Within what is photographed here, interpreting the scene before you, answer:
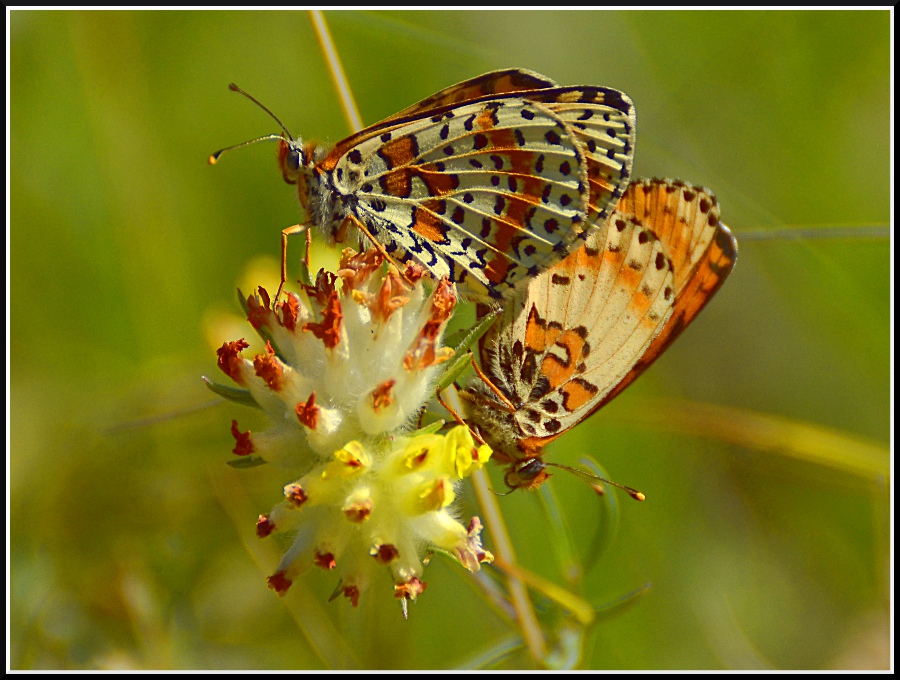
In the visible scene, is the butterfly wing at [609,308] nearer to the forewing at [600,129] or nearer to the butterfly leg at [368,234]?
the forewing at [600,129]

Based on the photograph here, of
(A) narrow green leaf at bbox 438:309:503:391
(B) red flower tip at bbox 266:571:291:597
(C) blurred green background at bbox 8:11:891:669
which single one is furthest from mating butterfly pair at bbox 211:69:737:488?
(C) blurred green background at bbox 8:11:891:669

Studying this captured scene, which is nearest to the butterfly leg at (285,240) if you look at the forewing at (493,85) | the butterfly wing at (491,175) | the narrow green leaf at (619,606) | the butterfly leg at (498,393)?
the butterfly wing at (491,175)

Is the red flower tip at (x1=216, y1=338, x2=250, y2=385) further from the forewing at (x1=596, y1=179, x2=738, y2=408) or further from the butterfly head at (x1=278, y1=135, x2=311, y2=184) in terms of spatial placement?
the forewing at (x1=596, y1=179, x2=738, y2=408)

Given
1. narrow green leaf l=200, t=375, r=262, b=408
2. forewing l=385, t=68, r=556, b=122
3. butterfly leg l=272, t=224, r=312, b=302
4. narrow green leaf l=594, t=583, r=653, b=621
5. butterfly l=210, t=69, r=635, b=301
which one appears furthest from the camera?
narrow green leaf l=594, t=583, r=653, b=621

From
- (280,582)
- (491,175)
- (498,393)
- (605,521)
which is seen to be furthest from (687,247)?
(280,582)

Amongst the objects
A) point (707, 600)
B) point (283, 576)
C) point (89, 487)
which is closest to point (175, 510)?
point (89, 487)

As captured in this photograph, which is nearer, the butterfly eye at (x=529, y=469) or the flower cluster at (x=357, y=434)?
the flower cluster at (x=357, y=434)

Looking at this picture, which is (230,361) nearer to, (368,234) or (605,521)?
(368,234)
